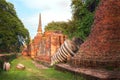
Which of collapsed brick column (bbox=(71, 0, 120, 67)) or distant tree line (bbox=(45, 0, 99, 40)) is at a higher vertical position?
distant tree line (bbox=(45, 0, 99, 40))

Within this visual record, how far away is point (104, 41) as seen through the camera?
1077 cm

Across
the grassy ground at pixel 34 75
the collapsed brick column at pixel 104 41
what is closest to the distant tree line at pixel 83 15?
the grassy ground at pixel 34 75

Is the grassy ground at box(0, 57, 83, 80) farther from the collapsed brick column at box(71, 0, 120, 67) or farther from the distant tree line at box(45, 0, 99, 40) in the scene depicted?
the distant tree line at box(45, 0, 99, 40)

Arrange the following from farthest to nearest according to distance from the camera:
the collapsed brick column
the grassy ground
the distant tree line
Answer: the distant tree line
the grassy ground
the collapsed brick column

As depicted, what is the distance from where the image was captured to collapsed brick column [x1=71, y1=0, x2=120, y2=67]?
1013 cm

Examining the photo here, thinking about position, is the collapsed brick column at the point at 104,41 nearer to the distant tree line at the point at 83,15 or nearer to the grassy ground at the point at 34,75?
the grassy ground at the point at 34,75

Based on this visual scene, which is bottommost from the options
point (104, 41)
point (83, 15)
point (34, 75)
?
point (34, 75)

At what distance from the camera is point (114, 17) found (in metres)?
11.0

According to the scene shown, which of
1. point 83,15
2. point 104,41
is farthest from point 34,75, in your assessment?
point 83,15

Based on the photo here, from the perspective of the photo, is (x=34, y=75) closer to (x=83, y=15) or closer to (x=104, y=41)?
(x=104, y=41)

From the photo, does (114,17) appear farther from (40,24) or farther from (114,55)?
(40,24)

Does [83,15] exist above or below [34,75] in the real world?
above

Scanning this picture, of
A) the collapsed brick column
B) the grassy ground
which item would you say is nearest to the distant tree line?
the grassy ground

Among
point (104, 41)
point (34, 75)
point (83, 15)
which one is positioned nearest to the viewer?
point (104, 41)
